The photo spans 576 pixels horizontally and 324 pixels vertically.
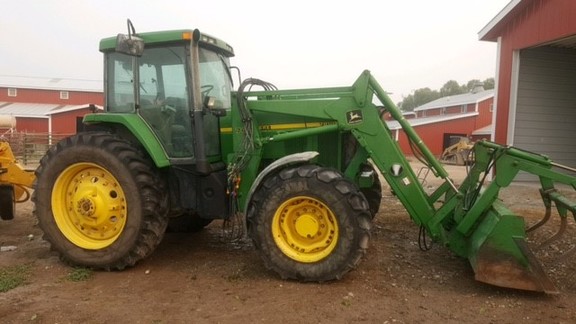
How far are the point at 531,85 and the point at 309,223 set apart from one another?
10.2 m

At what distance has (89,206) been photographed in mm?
4695

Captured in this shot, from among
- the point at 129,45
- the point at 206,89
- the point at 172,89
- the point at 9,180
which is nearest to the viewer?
the point at 129,45

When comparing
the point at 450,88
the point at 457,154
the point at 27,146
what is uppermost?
the point at 450,88

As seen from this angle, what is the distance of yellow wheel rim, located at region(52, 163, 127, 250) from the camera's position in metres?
4.71

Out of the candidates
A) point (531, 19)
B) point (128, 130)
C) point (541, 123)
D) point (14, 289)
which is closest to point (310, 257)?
point (128, 130)

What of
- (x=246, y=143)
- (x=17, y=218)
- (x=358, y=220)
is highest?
(x=246, y=143)

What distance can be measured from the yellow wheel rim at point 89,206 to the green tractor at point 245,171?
1cm

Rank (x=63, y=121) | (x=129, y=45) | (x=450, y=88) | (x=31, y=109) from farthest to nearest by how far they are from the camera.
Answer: (x=450, y=88)
(x=31, y=109)
(x=63, y=121)
(x=129, y=45)

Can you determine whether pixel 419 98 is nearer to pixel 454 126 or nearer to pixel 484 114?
pixel 484 114

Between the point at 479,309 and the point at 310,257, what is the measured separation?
1471 millimetres

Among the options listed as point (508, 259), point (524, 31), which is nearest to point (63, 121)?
point (524, 31)

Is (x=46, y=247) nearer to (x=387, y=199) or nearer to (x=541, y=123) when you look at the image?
(x=387, y=199)

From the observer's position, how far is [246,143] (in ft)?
15.8

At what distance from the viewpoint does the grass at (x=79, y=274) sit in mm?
4434
